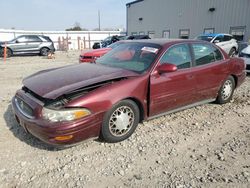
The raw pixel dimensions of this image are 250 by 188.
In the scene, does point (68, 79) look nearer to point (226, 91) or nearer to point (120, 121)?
point (120, 121)

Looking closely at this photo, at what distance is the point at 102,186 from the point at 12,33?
29.9 metres

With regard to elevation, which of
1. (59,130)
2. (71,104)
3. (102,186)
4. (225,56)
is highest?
(225,56)

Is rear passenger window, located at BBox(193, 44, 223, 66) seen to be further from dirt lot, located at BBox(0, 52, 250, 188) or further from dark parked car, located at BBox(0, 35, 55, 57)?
dark parked car, located at BBox(0, 35, 55, 57)

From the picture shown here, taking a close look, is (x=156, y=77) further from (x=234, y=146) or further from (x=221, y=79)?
(x=221, y=79)

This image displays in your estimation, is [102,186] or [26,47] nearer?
[102,186]

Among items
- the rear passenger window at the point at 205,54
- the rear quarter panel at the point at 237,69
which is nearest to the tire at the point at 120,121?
the rear passenger window at the point at 205,54

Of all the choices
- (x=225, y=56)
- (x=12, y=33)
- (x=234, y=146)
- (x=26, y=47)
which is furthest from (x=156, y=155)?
(x=12, y=33)

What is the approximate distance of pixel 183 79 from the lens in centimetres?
423

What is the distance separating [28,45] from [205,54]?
15253mm

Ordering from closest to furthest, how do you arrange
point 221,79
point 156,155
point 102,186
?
point 102,186, point 156,155, point 221,79

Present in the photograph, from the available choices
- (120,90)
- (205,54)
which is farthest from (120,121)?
(205,54)

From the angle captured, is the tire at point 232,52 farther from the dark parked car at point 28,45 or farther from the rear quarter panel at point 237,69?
the dark parked car at point 28,45

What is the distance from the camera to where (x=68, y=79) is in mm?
3535

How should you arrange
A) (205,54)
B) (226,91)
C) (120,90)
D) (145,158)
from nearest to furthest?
(145,158)
(120,90)
(205,54)
(226,91)
